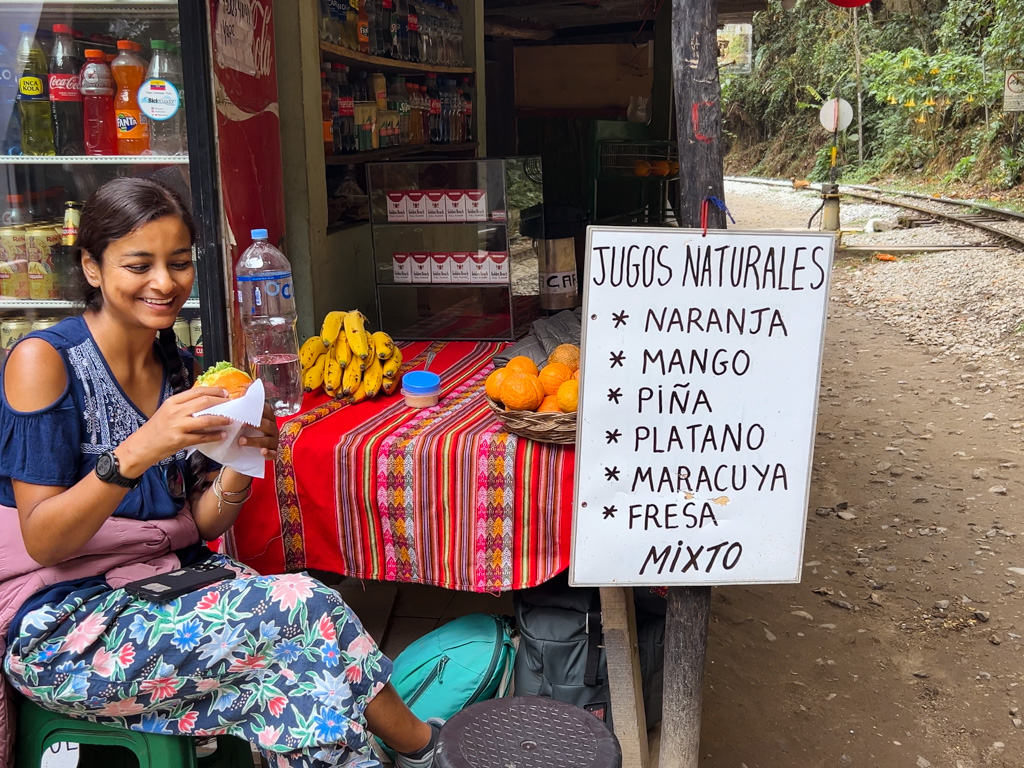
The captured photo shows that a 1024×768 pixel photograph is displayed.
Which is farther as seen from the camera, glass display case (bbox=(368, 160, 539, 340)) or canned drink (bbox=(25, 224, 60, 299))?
glass display case (bbox=(368, 160, 539, 340))

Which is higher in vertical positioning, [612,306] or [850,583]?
[612,306]

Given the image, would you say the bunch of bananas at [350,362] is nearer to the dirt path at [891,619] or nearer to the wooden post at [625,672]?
the wooden post at [625,672]

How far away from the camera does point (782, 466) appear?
2.26m

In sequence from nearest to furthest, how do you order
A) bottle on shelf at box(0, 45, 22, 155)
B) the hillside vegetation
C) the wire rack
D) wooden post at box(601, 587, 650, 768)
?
wooden post at box(601, 587, 650, 768)
bottle on shelf at box(0, 45, 22, 155)
the wire rack
the hillside vegetation

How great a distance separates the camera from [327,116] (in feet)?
12.3

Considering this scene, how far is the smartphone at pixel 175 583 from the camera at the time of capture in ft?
6.64

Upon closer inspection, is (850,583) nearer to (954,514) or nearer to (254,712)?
(954,514)

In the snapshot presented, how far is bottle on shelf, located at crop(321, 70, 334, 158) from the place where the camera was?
3711 mm

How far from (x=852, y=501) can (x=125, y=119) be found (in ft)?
13.8

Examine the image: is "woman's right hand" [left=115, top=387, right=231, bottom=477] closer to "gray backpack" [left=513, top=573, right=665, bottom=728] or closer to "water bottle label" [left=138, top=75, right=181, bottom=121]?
"gray backpack" [left=513, top=573, right=665, bottom=728]

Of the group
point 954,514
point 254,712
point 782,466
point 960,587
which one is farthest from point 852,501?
point 254,712

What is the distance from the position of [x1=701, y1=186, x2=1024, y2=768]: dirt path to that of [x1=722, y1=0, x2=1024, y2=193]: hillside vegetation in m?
16.6

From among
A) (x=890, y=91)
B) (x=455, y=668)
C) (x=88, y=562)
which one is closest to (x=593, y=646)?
(x=455, y=668)

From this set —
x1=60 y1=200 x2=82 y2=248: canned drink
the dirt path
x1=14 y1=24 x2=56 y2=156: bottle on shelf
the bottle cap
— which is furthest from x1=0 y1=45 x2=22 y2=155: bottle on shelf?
the dirt path
